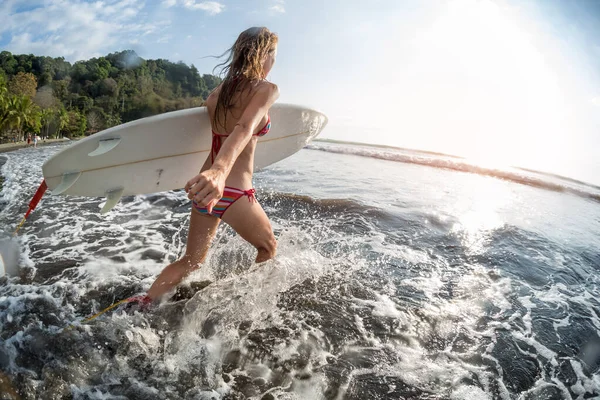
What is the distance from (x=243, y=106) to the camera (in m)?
2.24

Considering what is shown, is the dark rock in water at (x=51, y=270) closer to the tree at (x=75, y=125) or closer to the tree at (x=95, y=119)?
the tree at (x=75, y=125)

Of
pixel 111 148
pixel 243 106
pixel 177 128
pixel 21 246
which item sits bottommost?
pixel 21 246

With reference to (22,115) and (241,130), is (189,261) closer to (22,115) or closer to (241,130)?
(241,130)

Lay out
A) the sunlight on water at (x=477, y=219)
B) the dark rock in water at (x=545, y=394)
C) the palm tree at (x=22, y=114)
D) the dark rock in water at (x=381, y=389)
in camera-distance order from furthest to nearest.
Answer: the palm tree at (x=22, y=114) < the sunlight on water at (x=477, y=219) < the dark rock in water at (x=545, y=394) < the dark rock in water at (x=381, y=389)

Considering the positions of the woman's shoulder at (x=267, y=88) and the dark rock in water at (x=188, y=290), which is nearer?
the woman's shoulder at (x=267, y=88)

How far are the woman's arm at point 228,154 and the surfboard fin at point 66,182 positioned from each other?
1.92 metres

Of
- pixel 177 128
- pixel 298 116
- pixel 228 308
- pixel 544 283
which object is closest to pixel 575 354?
pixel 544 283

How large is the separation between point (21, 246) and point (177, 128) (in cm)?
230

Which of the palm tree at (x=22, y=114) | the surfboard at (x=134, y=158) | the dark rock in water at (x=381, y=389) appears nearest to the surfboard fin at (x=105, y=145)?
the surfboard at (x=134, y=158)

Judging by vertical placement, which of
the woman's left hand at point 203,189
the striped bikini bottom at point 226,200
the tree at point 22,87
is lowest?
the striped bikini bottom at point 226,200

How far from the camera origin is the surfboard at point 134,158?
3.05m

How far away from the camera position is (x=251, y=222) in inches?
95.7

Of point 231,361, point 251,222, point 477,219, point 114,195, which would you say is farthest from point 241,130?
point 477,219

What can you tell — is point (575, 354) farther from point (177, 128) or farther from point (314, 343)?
point (177, 128)
